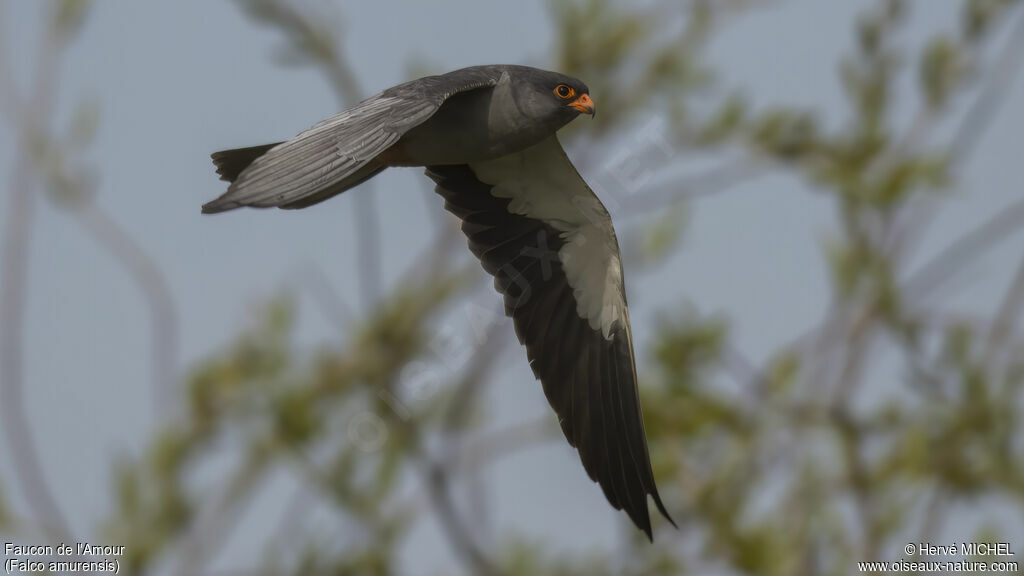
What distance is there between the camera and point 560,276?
8.21 metres

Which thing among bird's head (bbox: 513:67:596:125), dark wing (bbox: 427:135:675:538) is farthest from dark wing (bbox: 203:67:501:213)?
dark wing (bbox: 427:135:675:538)

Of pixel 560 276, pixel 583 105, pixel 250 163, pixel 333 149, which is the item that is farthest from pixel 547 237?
pixel 333 149

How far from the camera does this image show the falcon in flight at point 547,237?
677 centimetres

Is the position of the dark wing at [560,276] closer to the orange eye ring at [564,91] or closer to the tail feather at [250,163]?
the orange eye ring at [564,91]

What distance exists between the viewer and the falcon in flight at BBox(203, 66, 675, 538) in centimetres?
Answer: 677

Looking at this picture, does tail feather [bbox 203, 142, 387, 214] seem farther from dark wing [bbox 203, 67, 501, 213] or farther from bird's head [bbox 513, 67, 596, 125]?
bird's head [bbox 513, 67, 596, 125]

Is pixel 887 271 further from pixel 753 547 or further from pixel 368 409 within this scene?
pixel 368 409

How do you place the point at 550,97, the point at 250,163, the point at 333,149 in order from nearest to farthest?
the point at 333,149, the point at 250,163, the point at 550,97

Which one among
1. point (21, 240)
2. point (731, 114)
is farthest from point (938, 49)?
point (21, 240)

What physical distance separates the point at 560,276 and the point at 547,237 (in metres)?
0.25

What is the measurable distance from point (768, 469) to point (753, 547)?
96cm

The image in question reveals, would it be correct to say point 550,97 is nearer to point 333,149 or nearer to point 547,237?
point 333,149

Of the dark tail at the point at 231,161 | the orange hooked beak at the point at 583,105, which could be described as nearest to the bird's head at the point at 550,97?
the orange hooked beak at the point at 583,105

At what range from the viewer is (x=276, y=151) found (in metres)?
5.86
